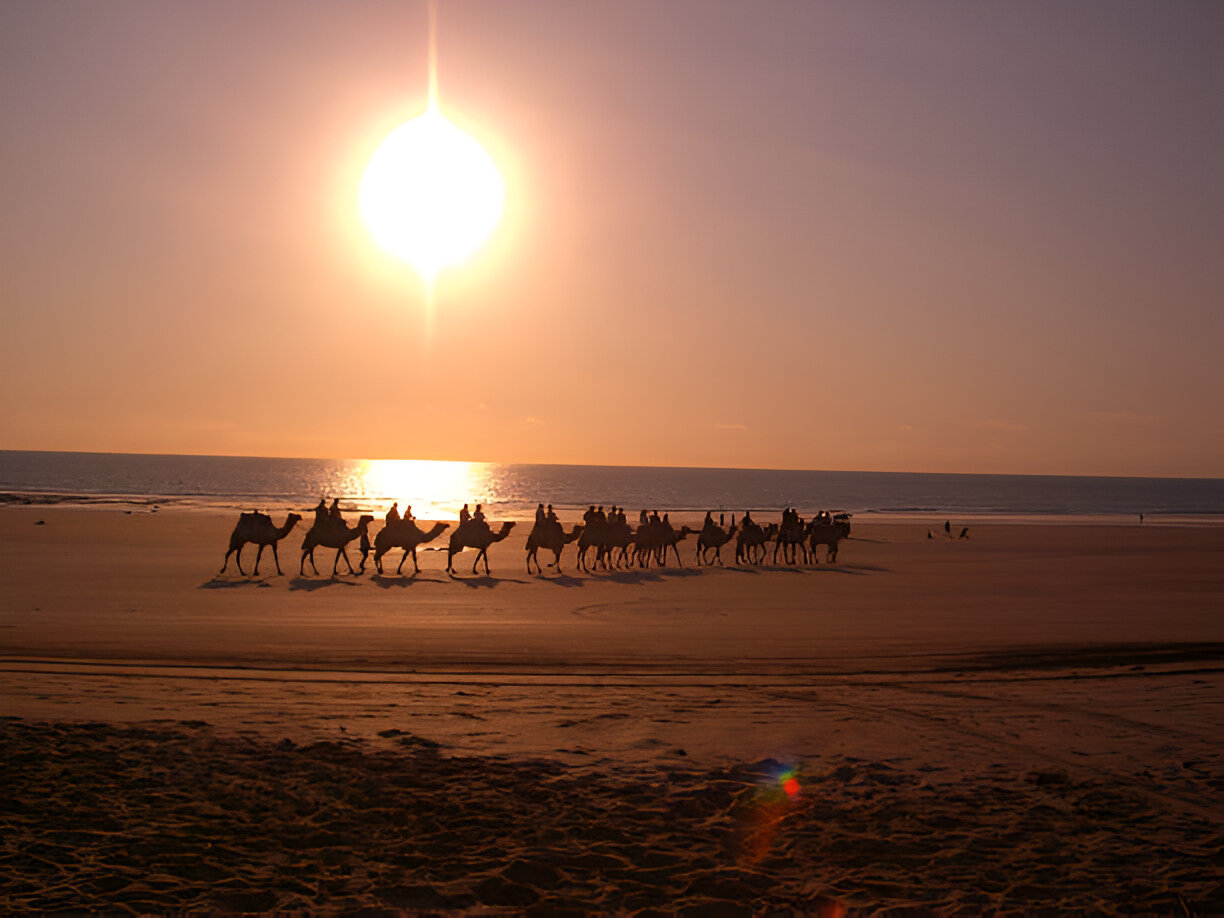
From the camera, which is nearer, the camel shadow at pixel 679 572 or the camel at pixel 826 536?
the camel shadow at pixel 679 572

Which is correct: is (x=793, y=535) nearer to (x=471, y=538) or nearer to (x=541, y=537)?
(x=541, y=537)

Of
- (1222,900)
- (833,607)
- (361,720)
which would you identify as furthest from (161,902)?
(833,607)

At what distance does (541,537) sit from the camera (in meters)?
25.5

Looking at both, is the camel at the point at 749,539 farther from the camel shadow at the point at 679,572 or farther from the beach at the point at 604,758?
the beach at the point at 604,758

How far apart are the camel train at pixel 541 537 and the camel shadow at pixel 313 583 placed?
29.3 inches

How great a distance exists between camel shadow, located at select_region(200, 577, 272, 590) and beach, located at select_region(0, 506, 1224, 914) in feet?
8.41

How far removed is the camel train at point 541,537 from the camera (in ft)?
78.2

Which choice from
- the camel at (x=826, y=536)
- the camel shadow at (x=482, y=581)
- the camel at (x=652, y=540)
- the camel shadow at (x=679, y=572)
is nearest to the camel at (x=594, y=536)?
the camel at (x=652, y=540)

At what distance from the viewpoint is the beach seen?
6066 millimetres

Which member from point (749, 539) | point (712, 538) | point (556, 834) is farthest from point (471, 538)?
point (556, 834)

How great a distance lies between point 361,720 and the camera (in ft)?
31.9

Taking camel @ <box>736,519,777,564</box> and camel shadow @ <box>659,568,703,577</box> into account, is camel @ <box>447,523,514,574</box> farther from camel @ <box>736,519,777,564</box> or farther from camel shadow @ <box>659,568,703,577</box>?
camel @ <box>736,519,777,564</box>

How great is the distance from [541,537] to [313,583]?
5963mm

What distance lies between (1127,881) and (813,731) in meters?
3.62
